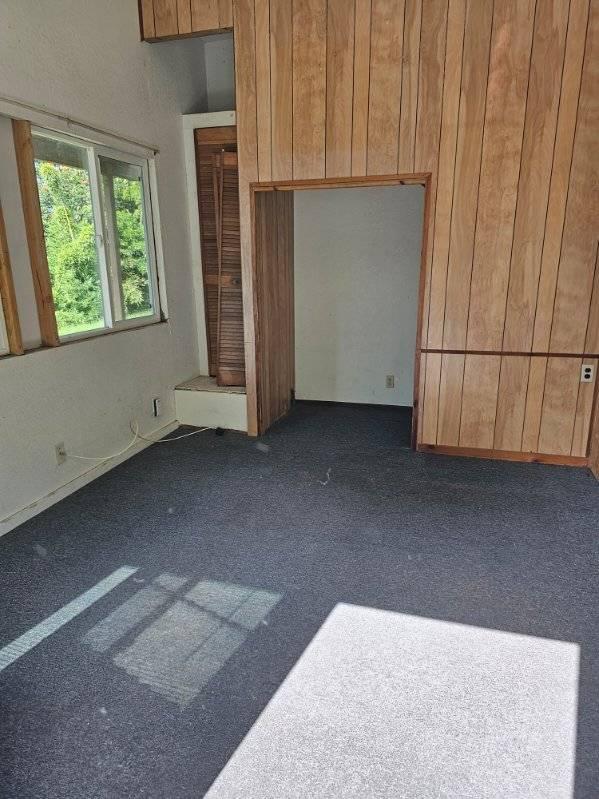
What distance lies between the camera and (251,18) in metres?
3.35

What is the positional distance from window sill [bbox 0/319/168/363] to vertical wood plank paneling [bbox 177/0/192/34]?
1995 mm

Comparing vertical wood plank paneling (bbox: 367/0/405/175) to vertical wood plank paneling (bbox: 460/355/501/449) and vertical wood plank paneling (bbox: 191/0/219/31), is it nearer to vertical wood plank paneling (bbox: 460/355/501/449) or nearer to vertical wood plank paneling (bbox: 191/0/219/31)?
vertical wood plank paneling (bbox: 191/0/219/31)

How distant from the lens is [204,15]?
11.3 feet

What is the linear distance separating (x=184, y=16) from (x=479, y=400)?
10.8 feet

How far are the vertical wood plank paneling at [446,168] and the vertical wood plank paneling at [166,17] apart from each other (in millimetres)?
1810

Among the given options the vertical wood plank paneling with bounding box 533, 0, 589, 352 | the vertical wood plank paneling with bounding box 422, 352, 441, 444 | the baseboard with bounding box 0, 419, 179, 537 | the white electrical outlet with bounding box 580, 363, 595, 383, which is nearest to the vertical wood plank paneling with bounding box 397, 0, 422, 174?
the vertical wood plank paneling with bounding box 533, 0, 589, 352

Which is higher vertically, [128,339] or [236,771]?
[128,339]

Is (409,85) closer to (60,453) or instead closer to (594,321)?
(594,321)

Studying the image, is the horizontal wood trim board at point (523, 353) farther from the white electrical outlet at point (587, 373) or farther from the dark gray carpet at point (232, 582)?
the dark gray carpet at point (232, 582)

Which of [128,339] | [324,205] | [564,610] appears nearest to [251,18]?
[324,205]

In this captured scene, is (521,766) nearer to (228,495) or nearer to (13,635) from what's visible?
(13,635)

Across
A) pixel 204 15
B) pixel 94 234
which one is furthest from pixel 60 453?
pixel 204 15

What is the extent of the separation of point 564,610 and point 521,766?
789 mm

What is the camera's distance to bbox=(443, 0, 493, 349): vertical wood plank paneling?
119 inches
